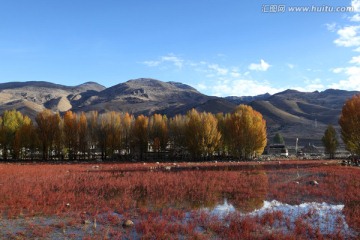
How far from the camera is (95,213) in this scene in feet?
57.5

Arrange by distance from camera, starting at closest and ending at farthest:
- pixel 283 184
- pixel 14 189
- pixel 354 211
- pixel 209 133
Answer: pixel 354 211, pixel 14 189, pixel 283 184, pixel 209 133

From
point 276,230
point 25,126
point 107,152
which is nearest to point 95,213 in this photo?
point 276,230

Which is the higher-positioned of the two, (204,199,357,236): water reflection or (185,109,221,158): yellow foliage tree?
(185,109,221,158): yellow foliage tree

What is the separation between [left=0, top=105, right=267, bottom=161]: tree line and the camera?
226ft

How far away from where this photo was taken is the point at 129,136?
78750 millimetres

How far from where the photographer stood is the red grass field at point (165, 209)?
14.0 m

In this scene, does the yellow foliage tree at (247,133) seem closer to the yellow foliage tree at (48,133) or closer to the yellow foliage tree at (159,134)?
the yellow foliage tree at (159,134)

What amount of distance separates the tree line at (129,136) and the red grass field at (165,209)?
38.6m

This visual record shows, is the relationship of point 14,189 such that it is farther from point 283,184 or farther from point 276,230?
point 283,184

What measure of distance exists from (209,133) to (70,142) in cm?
3130

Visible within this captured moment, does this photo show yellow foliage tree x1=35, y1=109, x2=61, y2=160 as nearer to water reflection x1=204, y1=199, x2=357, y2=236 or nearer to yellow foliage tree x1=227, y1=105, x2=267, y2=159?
yellow foliage tree x1=227, y1=105, x2=267, y2=159

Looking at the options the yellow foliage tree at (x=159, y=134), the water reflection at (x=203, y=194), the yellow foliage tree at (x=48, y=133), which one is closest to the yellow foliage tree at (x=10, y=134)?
the yellow foliage tree at (x=48, y=133)

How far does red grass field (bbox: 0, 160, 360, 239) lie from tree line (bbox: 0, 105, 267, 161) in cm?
3863

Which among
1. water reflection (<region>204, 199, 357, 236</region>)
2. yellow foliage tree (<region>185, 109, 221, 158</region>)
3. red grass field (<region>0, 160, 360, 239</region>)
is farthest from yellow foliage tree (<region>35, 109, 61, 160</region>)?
water reflection (<region>204, 199, 357, 236</region>)
